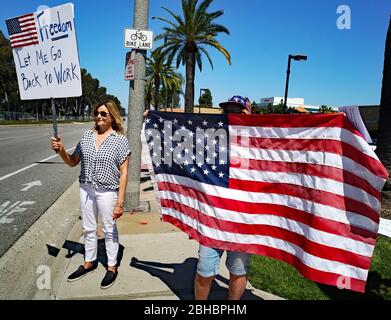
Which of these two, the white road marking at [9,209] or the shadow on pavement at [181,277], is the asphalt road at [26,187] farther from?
the shadow on pavement at [181,277]

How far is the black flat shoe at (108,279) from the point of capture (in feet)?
10.7

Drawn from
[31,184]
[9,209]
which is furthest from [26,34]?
[31,184]

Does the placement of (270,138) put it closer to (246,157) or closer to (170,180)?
(246,157)

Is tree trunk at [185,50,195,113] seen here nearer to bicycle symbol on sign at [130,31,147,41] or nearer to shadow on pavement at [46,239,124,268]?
bicycle symbol on sign at [130,31,147,41]

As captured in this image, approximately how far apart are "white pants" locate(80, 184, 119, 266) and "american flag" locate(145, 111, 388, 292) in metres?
0.54

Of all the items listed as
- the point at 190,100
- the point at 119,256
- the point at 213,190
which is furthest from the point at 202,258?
the point at 190,100

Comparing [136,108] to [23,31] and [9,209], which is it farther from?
[9,209]

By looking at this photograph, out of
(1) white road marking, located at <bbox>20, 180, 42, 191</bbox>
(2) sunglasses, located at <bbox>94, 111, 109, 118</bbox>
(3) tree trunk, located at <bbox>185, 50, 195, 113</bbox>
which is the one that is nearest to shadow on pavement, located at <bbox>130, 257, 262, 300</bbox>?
(2) sunglasses, located at <bbox>94, 111, 109, 118</bbox>

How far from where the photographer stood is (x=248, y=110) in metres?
2.86

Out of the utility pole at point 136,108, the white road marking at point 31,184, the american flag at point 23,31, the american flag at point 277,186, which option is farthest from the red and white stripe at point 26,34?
the white road marking at point 31,184

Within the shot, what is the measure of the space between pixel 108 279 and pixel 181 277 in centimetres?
76

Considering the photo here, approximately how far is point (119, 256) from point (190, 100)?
49.8ft

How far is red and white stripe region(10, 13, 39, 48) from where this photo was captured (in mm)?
3488

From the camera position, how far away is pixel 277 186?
264 centimetres
